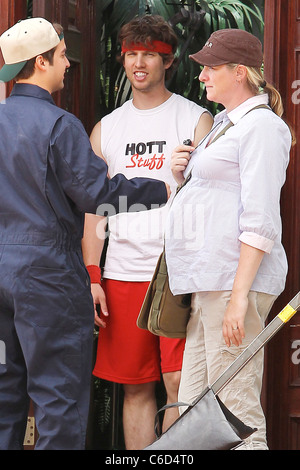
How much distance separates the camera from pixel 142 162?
4133mm

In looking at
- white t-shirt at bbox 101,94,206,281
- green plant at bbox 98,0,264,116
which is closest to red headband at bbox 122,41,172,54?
white t-shirt at bbox 101,94,206,281

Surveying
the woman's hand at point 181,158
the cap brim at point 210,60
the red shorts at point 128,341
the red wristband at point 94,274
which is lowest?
the red shorts at point 128,341

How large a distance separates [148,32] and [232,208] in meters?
1.30

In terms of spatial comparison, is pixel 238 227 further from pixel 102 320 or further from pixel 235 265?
pixel 102 320

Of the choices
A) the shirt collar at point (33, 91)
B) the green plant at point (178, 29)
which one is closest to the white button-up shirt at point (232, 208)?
the shirt collar at point (33, 91)

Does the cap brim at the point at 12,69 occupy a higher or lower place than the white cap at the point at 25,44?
lower

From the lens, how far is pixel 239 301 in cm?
318

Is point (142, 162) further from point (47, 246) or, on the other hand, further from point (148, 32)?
point (47, 246)

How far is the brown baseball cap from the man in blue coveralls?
52 cm

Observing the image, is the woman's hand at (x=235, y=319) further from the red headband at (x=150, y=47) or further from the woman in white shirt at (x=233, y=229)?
the red headband at (x=150, y=47)

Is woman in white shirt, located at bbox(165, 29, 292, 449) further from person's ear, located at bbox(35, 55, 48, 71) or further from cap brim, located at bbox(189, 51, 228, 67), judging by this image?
person's ear, located at bbox(35, 55, 48, 71)

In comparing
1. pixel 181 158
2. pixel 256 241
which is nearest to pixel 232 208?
pixel 256 241

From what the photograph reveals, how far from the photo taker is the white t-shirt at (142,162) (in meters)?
4.09

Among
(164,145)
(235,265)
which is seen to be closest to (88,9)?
(164,145)
